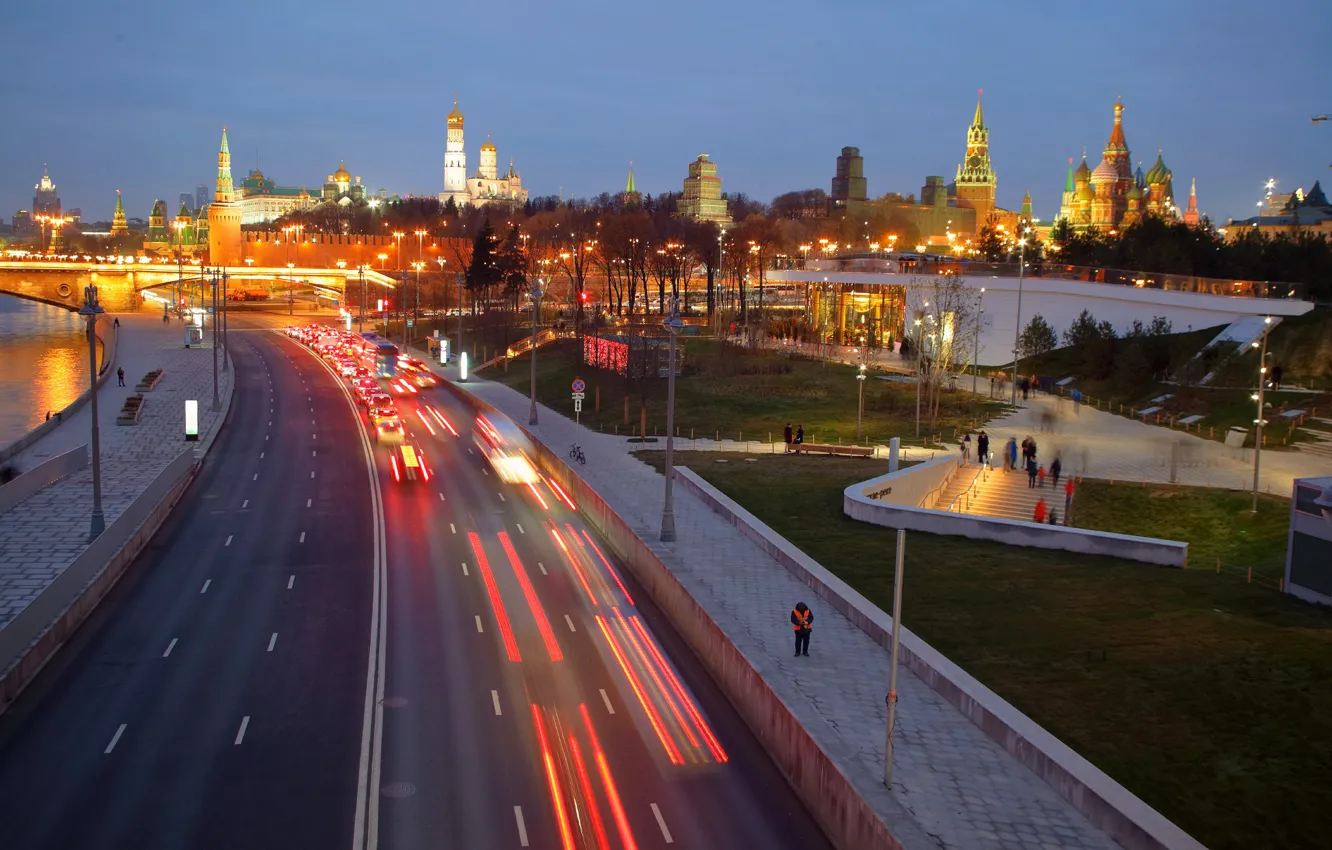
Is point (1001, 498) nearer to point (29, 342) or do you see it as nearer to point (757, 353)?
point (757, 353)

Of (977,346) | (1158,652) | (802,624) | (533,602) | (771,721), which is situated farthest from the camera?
(977,346)

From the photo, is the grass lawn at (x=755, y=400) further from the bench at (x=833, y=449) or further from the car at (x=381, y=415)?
the car at (x=381, y=415)

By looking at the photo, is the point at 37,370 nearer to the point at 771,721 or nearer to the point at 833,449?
the point at 833,449

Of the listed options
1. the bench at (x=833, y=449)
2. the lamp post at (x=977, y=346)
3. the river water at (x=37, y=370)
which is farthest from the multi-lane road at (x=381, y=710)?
the river water at (x=37, y=370)

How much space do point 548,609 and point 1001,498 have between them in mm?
16703

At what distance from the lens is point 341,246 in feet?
563

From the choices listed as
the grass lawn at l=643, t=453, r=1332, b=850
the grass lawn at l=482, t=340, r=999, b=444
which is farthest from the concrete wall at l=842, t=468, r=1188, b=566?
the grass lawn at l=482, t=340, r=999, b=444

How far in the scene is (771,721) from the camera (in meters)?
15.4

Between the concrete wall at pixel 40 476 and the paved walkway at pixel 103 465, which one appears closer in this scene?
the paved walkway at pixel 103 465

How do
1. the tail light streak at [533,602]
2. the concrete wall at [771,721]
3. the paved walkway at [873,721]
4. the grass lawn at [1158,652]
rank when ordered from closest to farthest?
the paved walkway at [873,721], the concrete wall at [771,721], the grass lawn at [1158,652], the tail light streak at [533,602]

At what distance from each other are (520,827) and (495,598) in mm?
9584

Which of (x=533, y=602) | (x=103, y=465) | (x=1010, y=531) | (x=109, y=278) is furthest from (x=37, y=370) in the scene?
(x=1010, y=531)

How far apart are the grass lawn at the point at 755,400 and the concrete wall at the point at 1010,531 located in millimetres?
14409

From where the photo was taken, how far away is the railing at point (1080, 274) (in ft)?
169
